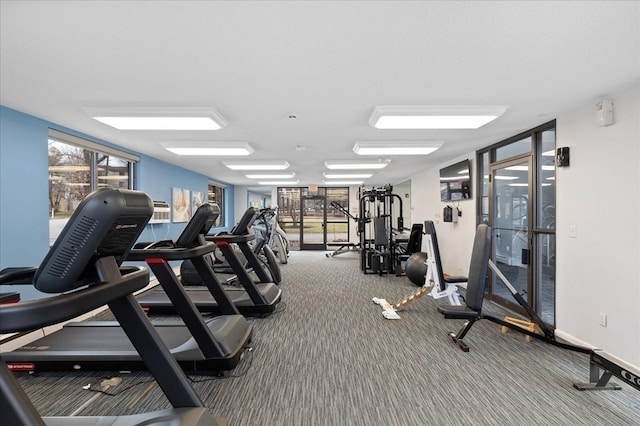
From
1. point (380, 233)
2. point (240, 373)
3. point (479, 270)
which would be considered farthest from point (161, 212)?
point (479, 270)

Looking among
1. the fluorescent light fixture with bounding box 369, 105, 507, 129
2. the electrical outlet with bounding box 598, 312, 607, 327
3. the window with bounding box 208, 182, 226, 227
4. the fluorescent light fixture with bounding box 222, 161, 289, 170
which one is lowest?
the electrical outlet with bounding box 598, 312, 607, 327

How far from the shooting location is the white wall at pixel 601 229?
2.62 meters

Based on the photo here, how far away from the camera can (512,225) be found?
4375mm

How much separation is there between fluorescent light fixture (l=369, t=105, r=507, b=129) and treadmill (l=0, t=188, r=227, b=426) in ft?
8.02

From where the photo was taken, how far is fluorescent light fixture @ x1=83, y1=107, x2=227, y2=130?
3.08m

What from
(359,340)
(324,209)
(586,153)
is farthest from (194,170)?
(586,153)

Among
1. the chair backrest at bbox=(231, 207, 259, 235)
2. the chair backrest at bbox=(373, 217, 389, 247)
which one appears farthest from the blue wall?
the chair backrest at bbox=(373, 217, 389, 247)

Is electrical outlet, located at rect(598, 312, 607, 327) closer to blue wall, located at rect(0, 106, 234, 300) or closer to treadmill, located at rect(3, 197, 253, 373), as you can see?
treadmill, located at rect(3, 197, 253, 373)

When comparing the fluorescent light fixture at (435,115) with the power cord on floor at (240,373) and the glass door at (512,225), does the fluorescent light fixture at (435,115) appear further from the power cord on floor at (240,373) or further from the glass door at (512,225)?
the power cord on floor at (240,373)

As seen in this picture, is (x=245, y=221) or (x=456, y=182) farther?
(x=456, y=182)

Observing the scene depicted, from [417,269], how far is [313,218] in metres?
5.83

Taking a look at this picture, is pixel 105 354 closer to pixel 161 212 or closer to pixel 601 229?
pixel 161 212

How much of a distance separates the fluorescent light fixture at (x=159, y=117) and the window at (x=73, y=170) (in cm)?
73

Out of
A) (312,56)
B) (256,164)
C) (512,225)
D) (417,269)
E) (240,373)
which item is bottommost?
(240,373)
